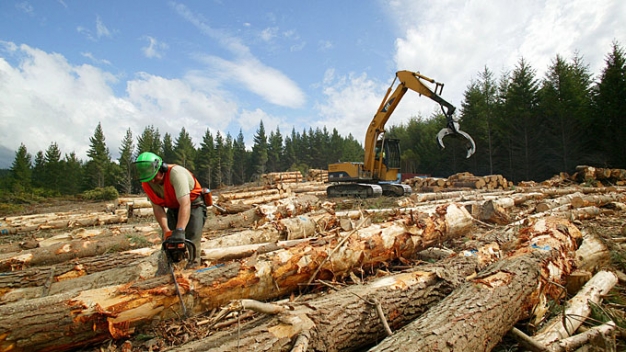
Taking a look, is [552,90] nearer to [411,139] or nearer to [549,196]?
[549,196]

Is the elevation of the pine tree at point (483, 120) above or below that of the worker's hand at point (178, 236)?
above

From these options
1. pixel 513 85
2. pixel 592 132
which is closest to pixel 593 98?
pixel 592 132

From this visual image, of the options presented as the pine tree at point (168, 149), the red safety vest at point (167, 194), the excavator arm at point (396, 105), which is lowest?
the red safety vest at point (167, 194)

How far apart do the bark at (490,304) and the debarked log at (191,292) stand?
140cm

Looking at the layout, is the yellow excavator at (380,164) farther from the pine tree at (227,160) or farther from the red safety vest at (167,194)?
the pine tree at (227,160)

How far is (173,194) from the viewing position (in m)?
3.37

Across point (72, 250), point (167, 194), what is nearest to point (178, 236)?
point (167, 194)

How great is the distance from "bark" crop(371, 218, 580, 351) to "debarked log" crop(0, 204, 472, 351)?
1396mm

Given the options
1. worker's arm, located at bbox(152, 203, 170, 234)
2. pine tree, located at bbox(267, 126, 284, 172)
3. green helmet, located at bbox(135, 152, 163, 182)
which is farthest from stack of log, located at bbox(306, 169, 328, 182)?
pine tree, located at bbox(267, 126, 284, 172)

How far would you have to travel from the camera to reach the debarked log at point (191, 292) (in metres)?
2.16

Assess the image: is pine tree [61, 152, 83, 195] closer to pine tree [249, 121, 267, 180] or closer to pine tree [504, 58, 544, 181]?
pine tree [249, 121, 267, 180]

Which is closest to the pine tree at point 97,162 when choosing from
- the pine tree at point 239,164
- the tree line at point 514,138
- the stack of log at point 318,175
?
the tree line at point 514,138

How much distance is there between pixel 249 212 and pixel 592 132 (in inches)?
904

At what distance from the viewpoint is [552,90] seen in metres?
20.4
